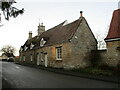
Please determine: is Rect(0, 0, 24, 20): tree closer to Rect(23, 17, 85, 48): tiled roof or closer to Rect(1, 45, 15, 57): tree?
Rect(23, 17, 85, 48): tiled roof

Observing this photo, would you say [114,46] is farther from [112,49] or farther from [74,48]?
[74,48]

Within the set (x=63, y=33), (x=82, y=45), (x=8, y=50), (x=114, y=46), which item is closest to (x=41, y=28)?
(x=63, y=33)

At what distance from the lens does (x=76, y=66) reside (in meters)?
18.8

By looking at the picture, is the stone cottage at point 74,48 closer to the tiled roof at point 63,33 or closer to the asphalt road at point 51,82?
the tiled roof at point 63,33

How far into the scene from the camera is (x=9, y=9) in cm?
763

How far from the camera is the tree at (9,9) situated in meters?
7.23

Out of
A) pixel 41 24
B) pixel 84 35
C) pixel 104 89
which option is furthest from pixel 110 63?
pixel 41 24

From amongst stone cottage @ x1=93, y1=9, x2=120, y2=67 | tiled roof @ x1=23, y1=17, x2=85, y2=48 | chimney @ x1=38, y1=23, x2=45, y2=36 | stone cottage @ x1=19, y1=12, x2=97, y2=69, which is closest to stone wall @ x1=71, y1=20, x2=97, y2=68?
stone cottage @ x1=19, y1=12, x2=97, y2=69

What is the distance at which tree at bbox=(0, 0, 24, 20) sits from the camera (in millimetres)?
7227

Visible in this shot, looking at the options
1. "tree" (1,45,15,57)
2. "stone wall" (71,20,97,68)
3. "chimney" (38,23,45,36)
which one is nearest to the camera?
"stone wall" (71,20,97,68)

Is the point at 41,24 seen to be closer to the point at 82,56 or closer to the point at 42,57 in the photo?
the point at 42,57

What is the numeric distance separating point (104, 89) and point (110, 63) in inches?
367

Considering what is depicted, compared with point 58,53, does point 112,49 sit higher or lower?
higher

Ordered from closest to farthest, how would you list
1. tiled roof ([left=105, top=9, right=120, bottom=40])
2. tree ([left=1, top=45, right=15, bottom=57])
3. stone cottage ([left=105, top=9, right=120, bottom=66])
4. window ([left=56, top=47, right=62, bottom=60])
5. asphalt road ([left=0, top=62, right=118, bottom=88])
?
asphalt road ([left=0, top=62, right=118, bottom=88]) < stone cottage ([left=105, top=9, right=120, bottom=66]) < tiled roof ([left=105, top=9, right=120, bottom=40]) < window ([left=56, top=47, right=62, bottom=60]) < tree ([left=1, top=45, right=15, bottom=57])
